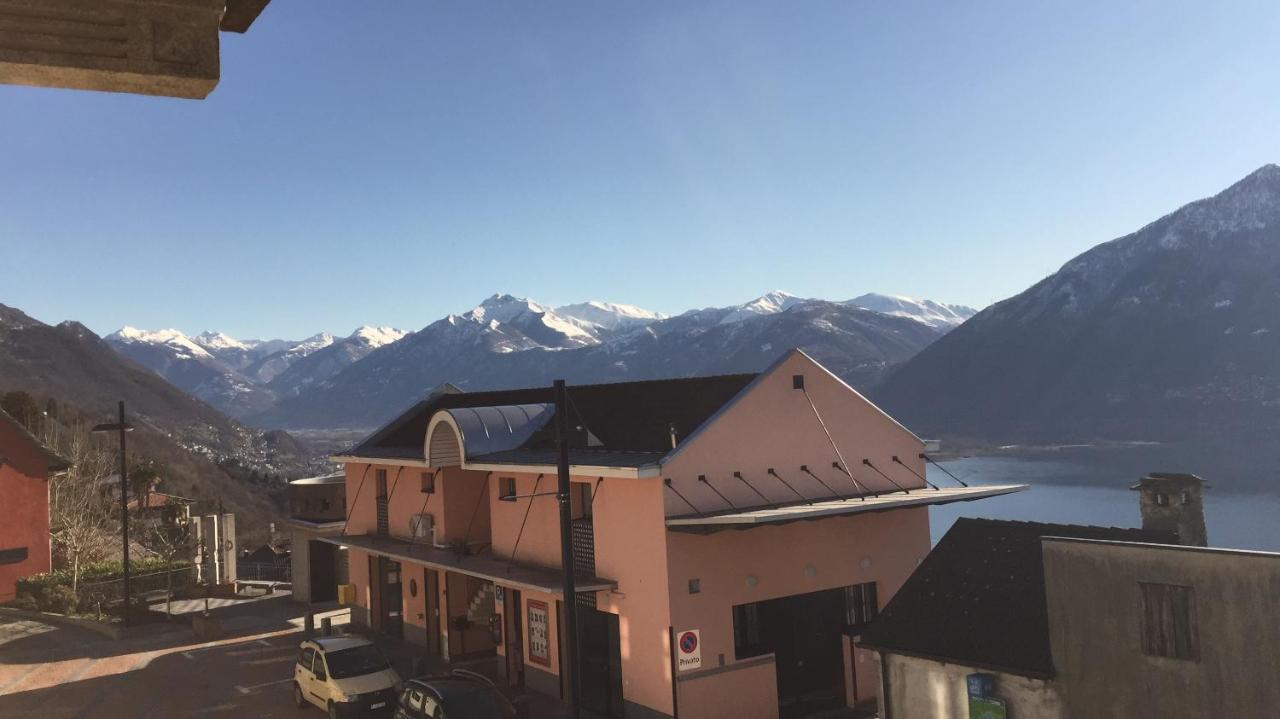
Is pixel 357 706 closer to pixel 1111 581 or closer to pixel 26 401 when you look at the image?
pixel 1111 581

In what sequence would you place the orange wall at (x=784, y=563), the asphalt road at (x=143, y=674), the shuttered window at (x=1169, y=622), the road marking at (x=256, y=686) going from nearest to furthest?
the shuttered window at (x=1169, y=622), the orange wall at (x=784, y=563), the asphalt road at (x=143, y=674), the road marking at (x=256, y=686)

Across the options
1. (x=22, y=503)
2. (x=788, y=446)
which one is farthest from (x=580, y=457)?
(x=22, y=503)

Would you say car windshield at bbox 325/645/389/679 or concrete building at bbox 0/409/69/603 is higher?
concrete building at bbox 0/409/69/603

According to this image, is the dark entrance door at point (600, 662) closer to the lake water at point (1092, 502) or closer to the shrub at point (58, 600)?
the shrub at point (58, 600)

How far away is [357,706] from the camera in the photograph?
2223 centimetres

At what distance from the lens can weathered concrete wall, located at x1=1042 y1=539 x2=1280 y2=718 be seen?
44.8ft

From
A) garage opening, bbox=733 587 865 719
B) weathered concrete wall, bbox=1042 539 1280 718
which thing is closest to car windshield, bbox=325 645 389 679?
garage opening, bbox=733 587 865 719

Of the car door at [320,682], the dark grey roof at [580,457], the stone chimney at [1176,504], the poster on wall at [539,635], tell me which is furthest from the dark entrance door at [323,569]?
the stone chimney at [1176,504]

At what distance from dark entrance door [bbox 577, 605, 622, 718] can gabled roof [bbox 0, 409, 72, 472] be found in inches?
1428

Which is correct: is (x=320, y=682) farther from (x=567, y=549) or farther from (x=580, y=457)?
(x=567, y=549)

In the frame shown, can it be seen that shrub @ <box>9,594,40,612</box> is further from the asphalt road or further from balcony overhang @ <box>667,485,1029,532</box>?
balcony overhang @ <box>667,485,1029,532</box>

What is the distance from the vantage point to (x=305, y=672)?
79.7 ft

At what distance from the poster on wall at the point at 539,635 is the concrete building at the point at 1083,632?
9738 millimetres

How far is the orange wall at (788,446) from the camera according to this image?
21.8 m
